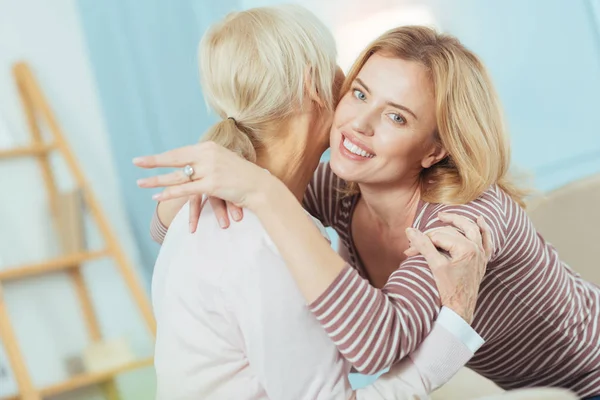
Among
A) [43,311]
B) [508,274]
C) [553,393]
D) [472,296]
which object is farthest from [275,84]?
[43,311]

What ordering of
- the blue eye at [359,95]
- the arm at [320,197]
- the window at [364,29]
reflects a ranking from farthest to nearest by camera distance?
the window at [364,29], the arm at [320,197], the blue eye at [359,95]

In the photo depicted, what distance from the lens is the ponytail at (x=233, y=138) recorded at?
4.76 feet

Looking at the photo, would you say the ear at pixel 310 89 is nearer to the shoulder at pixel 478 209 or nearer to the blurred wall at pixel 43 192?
the shoulder at pixel 478 209

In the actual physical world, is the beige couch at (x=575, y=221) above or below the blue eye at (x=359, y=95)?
below

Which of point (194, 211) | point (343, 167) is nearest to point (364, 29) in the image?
point (343, 167)

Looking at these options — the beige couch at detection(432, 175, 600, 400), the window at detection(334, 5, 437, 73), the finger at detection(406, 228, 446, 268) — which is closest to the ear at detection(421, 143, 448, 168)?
the finger at detection(406, 228, 446, 268)

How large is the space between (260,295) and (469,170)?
54 cm

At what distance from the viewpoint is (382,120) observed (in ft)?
5.22

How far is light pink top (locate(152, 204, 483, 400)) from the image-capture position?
130cm

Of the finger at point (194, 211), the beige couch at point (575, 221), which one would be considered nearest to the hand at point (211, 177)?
the finger at point (194, 211)

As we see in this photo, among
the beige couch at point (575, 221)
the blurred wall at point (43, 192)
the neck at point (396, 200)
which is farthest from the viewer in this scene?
the blurred wall at point (43, 192)

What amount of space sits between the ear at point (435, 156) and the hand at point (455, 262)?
285 millimetres

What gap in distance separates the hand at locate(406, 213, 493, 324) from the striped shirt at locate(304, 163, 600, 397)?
0.10ft

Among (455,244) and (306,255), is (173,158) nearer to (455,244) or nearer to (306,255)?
(306,255)
